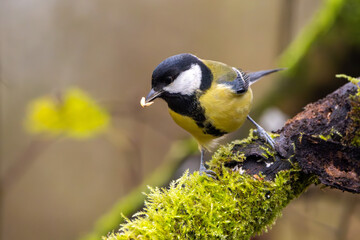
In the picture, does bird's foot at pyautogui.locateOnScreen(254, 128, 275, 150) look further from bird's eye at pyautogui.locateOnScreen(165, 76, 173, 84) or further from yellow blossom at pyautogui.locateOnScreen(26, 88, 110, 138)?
yellow blossom at pyautogui.locateOnScreen(26, 88, 110, 138)

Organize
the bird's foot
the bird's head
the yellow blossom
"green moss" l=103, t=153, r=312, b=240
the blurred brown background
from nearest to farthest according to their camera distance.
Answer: "green moss" l=103, t=153, r=312, b=240 < the bird's foot < the bird's head < the yellow blossom < the blurred brown background

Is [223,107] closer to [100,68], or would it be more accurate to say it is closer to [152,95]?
[152,95]

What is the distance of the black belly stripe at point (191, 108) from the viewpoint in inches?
60.2

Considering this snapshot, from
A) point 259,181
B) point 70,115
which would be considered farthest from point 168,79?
point 70,115

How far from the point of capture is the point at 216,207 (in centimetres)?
102

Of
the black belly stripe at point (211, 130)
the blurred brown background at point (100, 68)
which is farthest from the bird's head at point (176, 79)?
the blurred brown background at point (100, 68)

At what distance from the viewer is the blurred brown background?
3508 mm

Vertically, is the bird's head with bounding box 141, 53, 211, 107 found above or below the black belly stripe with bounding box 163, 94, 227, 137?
Answer: above

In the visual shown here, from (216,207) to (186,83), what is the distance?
64 centimetres

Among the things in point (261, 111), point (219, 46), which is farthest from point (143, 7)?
point (261, 111)

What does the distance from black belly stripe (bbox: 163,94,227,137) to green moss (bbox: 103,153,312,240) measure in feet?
1.31

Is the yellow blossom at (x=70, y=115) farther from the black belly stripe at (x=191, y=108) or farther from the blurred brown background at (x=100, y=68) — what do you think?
the blurred brown background at (x=100, y=68)

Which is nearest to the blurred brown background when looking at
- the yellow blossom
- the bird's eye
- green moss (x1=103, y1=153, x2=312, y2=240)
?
the yellow blossom

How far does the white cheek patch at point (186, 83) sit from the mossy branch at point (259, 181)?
391mm
